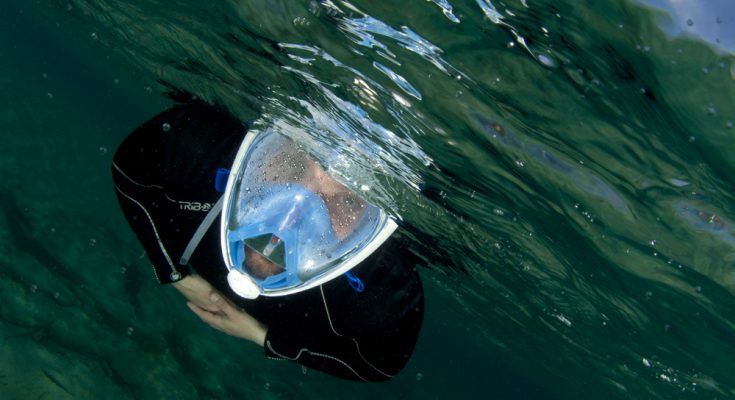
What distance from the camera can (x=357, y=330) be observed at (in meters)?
5.71

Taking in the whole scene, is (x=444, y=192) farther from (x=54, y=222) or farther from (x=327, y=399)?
(x=54, y=222)

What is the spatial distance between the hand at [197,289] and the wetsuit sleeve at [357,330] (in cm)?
85

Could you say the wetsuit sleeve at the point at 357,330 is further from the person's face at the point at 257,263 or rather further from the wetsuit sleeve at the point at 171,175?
the wetsuit sleeve at the point at 171,175

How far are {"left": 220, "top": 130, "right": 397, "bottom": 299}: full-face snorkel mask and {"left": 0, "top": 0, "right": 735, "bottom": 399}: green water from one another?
201 centimetres

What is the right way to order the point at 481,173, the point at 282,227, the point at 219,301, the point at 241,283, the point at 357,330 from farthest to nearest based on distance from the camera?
the point at 481,173 < the point at 219,301 < the point at 357,330 < the point at 282,227 < the point at 241,283

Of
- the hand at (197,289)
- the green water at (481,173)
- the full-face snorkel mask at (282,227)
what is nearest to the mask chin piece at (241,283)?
the full-face snorkel mask at (282,227)

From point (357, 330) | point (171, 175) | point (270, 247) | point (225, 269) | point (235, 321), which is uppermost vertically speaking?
point (171, 175)

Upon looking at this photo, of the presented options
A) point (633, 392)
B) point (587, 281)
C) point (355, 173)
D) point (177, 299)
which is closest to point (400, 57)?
point (355, 173)

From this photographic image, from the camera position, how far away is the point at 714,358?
1334cm

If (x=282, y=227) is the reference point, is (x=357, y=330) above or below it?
below

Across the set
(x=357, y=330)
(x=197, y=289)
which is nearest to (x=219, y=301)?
(x=197, y=289)

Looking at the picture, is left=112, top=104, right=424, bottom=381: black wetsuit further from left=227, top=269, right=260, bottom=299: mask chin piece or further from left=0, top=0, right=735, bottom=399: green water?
left=0, top=0, right=735, bottom=399: green water

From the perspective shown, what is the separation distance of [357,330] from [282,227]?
1677mm

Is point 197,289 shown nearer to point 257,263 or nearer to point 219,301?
point 219,301
